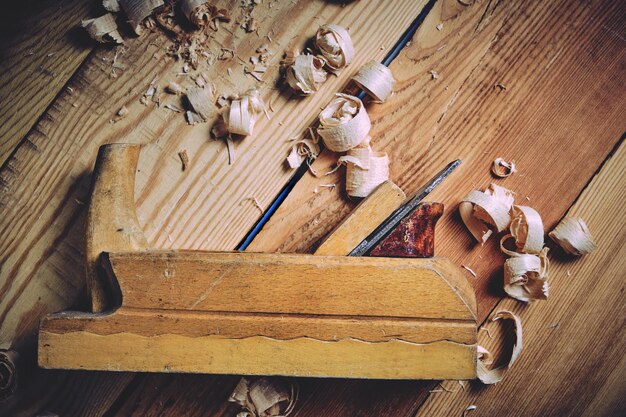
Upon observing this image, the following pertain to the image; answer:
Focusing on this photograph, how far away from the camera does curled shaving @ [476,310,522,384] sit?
94cm

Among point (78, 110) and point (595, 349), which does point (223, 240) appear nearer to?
point (78, 110)

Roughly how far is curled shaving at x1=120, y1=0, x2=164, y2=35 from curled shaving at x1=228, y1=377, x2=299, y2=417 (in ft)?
2.47

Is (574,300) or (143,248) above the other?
(574,300)

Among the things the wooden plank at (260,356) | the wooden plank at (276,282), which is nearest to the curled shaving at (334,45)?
the wooden plank at (276,282)

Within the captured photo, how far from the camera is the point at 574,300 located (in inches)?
38.1

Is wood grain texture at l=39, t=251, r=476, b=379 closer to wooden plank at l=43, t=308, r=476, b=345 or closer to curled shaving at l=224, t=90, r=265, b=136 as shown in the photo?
wooden plank at l=43, t=308, r=476, b=345

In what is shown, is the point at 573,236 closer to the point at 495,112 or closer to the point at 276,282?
the point at 495,112

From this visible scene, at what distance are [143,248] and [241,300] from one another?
0.20 m

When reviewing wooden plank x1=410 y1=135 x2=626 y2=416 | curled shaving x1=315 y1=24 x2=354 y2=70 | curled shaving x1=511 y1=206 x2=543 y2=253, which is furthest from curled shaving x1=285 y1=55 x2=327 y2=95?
wooden plank x1=410 y1=135 x2=626 y2=416

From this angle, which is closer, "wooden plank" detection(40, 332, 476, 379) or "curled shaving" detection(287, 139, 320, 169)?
"wooden plank" detection(40, 332, 476, 379)

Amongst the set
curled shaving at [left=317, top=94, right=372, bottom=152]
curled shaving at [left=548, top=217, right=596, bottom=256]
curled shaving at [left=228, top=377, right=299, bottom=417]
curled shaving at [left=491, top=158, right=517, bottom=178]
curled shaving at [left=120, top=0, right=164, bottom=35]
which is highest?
curled shaving at [left=491, top=158, right=517, bottom=178]

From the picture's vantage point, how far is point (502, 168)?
95 centimetres

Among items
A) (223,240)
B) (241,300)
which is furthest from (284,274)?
(223,240)

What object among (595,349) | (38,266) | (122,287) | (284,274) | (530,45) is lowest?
(38,266)
